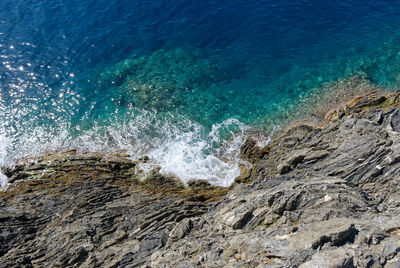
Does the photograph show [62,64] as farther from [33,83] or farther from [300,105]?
[300,105]

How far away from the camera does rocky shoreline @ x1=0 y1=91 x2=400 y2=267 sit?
45.2 ft

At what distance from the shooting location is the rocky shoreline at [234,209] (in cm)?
1379

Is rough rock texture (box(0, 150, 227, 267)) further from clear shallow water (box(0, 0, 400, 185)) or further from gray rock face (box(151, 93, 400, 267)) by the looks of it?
clear shallow water (box(0, 0, 400, 185))

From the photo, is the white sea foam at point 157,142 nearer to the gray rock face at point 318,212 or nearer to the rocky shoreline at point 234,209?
the rocky shoreline at point 234,209

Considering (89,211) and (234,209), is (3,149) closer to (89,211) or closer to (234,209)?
(89,211)

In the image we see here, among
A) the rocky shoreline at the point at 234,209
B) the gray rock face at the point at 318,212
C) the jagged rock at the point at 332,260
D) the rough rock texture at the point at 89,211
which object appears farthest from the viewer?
the rough rock texture at the point at 89,211

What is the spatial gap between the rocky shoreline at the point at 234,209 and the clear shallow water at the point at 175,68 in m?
4.03

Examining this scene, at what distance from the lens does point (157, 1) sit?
164 feet

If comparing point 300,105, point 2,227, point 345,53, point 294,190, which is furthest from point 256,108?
point 2,227

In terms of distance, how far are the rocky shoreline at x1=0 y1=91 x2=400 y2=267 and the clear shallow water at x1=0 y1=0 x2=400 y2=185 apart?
4.03 meters

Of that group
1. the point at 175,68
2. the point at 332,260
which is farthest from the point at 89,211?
the point at 175,68

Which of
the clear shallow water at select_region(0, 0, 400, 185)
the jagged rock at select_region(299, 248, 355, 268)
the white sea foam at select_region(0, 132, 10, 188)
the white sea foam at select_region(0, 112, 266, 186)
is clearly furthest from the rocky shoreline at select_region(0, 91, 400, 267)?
the clear shallow water at select_region(0, 0, 400, 185)

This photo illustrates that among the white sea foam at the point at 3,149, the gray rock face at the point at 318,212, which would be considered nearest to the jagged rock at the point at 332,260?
the gray rock face at the point at 318,212

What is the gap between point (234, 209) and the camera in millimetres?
19031
